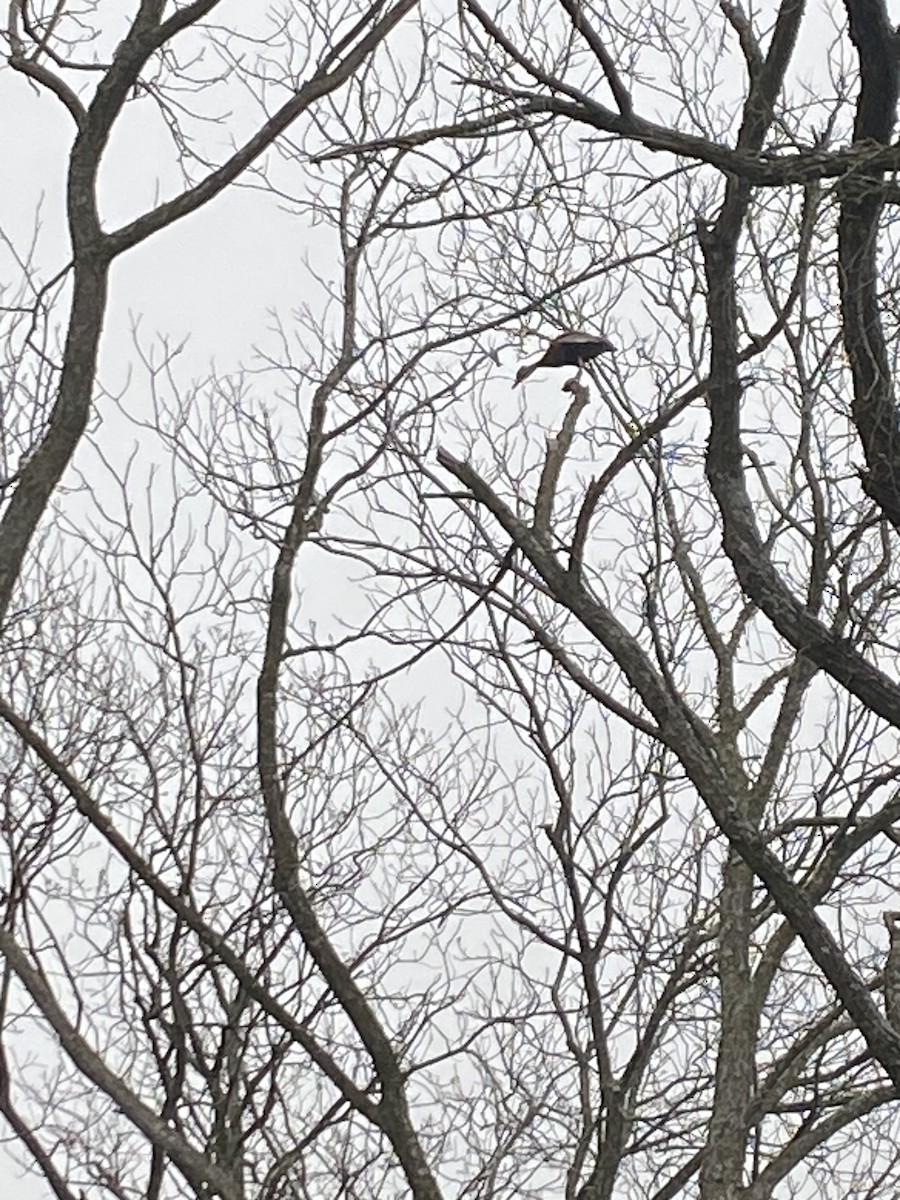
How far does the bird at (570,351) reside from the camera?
4.55 meters

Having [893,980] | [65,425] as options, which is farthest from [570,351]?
[893,980]

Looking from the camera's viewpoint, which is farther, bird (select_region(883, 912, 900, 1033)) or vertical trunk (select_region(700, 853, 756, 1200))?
vertical trunk (select_region(700, 853, 756, 1200))

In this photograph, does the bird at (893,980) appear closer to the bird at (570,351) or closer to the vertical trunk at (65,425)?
the bird at (570,351)

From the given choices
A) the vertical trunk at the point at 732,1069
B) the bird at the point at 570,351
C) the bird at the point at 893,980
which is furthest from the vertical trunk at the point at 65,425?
the vertical trunk at the point at 732,1069

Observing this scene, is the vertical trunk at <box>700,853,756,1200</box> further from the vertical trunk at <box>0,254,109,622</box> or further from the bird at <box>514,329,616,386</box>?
the vertical trunk at <box>0,254,109,622</box>

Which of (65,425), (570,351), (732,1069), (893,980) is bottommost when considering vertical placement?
(893,980)

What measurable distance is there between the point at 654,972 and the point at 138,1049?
234 centimetres

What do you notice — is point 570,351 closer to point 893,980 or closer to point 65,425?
point 65,425

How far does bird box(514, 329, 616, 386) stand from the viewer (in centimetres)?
455

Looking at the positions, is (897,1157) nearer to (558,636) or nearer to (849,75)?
(558,636)

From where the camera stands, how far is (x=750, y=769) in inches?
268

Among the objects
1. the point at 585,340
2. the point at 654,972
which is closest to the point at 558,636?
the point at 654,972

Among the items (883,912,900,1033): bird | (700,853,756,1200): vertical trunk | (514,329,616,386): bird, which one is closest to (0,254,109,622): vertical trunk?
(514,329,616,386): bird

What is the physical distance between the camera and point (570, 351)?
15.0ft
